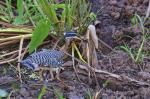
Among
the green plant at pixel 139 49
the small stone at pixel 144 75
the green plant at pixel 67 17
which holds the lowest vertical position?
the small stone at pixel 144 75

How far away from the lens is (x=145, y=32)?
271cm

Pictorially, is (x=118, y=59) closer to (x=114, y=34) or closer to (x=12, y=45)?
(x=114, y=34)

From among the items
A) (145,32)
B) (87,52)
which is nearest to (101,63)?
(87,52)

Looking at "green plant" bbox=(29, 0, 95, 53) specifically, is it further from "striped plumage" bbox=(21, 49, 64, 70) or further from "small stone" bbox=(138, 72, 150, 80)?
"small stone" bbox=(138, 72, 150, 80)

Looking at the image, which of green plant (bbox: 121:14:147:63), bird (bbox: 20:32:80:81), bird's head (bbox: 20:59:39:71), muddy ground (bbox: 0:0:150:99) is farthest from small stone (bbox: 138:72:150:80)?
bird's head (bbox: 20:59:39:71)

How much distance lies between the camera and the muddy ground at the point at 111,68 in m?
2.17

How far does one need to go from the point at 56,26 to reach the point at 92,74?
0.41 metres

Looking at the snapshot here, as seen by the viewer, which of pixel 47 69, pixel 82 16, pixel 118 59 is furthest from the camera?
pixel 82 16

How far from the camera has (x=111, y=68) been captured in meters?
2.40

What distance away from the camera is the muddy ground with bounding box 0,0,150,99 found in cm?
217

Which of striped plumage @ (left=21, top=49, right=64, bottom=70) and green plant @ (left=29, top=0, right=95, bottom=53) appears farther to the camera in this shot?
green plant @ (left=29, top=0, right=95, bottom=53)

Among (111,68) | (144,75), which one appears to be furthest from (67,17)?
(144,75)

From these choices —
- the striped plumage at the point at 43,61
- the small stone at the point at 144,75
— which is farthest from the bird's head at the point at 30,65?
the small stone at the point at 144,75

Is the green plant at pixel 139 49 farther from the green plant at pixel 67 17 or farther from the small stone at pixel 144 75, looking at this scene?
the green plant at pixel 67 17
